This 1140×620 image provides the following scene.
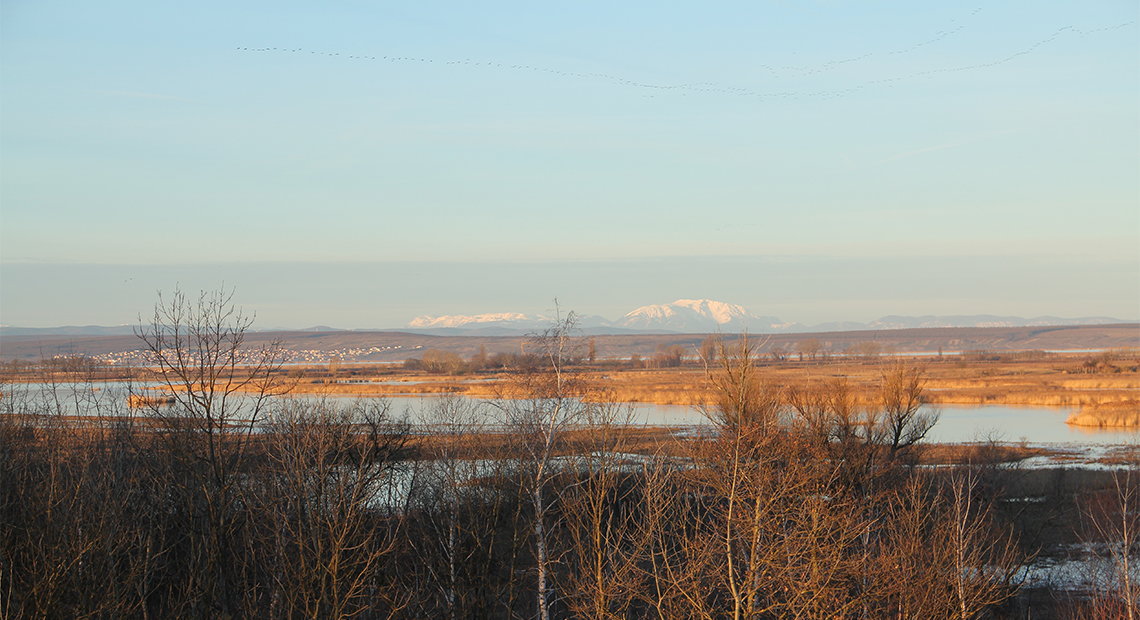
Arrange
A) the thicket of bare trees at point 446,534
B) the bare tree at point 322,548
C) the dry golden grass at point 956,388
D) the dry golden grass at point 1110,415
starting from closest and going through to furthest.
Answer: the thicket of bare trees at point 446,534 < the bare tree at point 322,548 < the dry golden grass at point 1110,415 < the dry golden grass at point 956,388

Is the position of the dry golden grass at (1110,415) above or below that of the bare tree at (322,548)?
below

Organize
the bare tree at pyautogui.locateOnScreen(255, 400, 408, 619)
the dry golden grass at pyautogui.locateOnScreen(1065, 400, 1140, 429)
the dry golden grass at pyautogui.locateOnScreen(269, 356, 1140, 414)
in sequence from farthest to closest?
the dry golden grass at pyautogui.locateOnScreen(269, 356, 1140, 414), the dry golden grass at pyautogui.locateOnScreen(1065, 400, 1140, 429), the bare tree at pyautogui.locateOnScreen(255, 400, 408, 619)

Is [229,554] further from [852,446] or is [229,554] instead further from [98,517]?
[852,446]

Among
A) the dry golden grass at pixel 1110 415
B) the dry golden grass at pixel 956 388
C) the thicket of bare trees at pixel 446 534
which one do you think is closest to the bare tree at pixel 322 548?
the thicket of bare trees at pixel 446 534

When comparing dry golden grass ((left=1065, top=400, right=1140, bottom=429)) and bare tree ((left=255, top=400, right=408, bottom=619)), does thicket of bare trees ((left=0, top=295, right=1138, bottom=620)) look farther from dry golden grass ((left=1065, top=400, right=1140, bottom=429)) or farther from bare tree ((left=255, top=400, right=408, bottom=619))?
dry golden grass ((left=1065, top=400, right=1140, bottom=429))

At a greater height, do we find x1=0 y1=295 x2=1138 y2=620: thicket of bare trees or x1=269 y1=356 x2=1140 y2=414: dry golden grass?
x1=0 y1=295 x2=1138 y2=620: thicket of bare trees

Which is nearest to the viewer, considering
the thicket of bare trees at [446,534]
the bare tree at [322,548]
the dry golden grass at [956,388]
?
A: the thicket of bare trees at [446,534]

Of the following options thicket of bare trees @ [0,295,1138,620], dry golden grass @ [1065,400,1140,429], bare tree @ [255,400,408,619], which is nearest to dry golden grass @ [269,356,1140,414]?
dry golden grass @ [1065,400,1140,429]

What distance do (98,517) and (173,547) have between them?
521cm

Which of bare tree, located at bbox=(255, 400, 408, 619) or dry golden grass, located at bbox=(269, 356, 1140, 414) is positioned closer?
bare tree, located at bbox=(255, 400, 408, 619)

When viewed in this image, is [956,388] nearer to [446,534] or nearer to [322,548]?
[446,534]

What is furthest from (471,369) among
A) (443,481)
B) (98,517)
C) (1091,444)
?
(98,517)

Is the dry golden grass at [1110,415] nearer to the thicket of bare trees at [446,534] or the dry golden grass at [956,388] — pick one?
the dry golden grass at [956,388]

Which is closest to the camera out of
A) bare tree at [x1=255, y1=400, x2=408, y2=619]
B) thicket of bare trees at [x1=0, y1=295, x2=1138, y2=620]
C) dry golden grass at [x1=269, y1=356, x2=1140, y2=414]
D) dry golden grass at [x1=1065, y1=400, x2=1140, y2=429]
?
thicket of bare trees at [x1=0, y1=295, x2=1138, y2=620]
